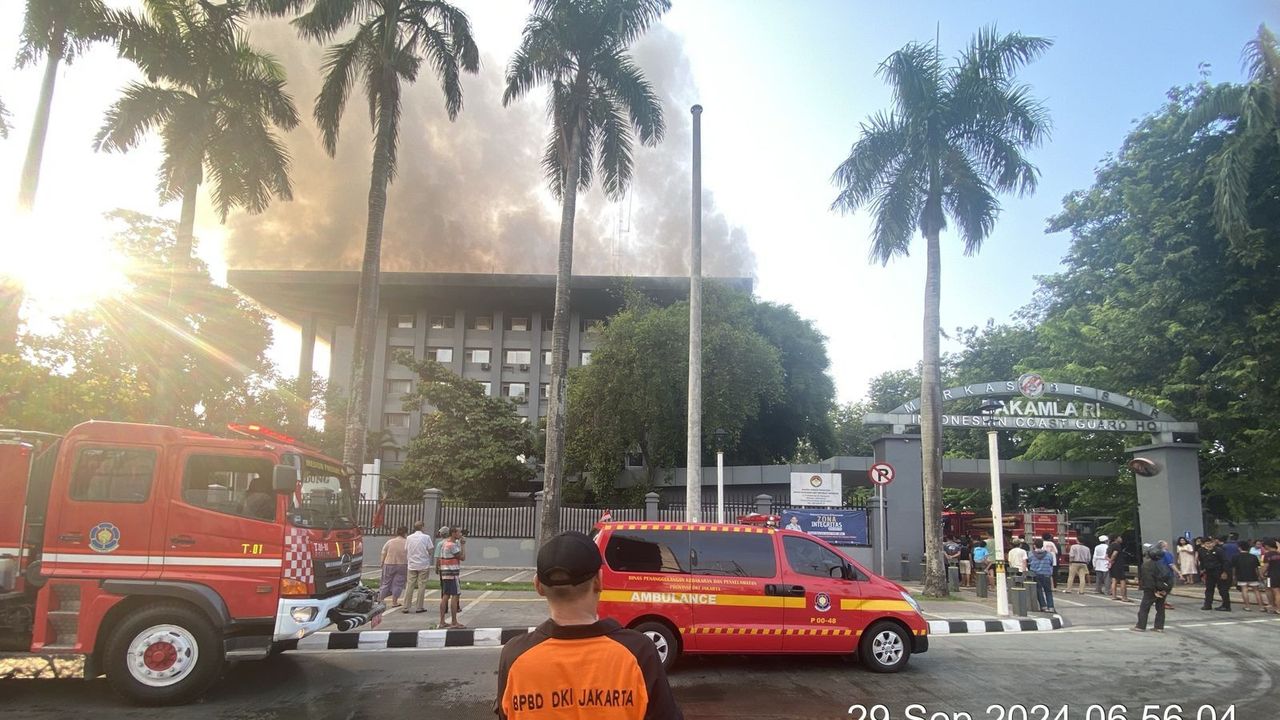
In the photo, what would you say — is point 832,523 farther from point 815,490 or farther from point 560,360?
point 560,360

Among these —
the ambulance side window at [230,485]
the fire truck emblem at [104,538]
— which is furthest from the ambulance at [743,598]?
the fire truck emblem at [104,538]

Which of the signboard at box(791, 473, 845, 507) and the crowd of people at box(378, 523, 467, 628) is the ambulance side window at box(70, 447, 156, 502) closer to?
the crowd of people at box(378, 523, 467, 628)

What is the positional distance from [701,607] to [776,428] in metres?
34.2

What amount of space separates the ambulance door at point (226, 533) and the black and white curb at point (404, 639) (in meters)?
2.70

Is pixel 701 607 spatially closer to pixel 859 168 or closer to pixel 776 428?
pixel 859 168

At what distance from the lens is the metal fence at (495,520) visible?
78.1 ft

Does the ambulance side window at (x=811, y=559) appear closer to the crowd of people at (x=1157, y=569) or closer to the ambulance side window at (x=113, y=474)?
the ambulance side window at (x=113, y=474)

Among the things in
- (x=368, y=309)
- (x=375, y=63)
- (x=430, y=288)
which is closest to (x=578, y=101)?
(x=375, y=63)

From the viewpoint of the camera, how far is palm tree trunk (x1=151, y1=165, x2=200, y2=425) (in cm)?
1984

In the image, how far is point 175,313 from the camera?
20.8 metres

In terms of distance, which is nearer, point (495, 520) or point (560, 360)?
point (560, 360)

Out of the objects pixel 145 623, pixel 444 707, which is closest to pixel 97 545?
pixel 145 623

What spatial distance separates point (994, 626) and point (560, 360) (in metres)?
11.5

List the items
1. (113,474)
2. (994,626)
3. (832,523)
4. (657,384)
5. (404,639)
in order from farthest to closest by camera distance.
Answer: (657,384), (832,523), (994,626), (404,639), (113,474)
